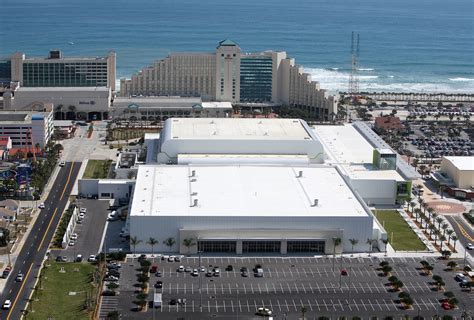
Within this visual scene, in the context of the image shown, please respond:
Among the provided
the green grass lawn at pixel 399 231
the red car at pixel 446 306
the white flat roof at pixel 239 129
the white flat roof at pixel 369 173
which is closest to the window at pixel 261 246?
the green grass lawn at pixel 399 231

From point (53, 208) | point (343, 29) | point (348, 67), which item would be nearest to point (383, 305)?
point (53, 208)

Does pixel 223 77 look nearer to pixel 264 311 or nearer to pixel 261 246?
pixel 261 246

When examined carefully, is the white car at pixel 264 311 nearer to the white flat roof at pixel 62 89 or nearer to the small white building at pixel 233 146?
the small white building at pixel 233 146

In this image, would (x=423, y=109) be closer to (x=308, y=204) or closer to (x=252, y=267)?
(x=308, y=204)

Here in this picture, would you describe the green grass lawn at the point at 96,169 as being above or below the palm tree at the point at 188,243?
Result: above

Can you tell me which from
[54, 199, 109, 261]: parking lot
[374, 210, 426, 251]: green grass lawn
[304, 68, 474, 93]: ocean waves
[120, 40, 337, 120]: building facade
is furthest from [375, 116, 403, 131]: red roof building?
[54, 199, 109, 261]: parking lot
